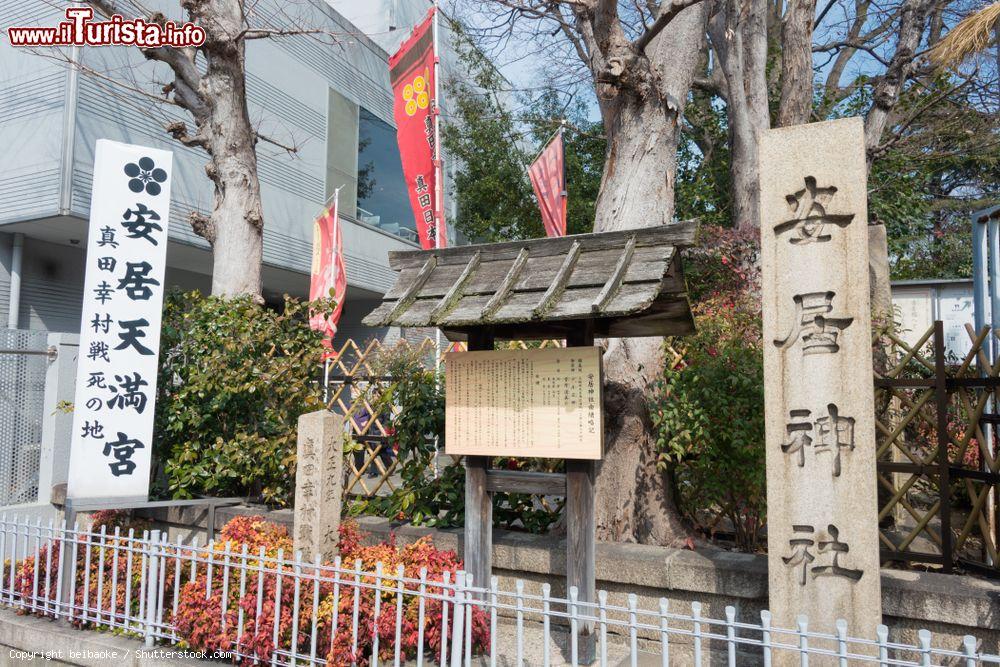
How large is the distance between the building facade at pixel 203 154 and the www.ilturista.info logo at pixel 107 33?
0.37m

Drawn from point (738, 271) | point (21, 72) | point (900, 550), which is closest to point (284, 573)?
point (900, 550)

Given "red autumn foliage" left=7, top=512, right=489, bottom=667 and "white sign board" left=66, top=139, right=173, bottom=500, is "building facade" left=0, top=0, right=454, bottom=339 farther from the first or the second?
"red autumn foliage" left=7, top=512, right=489, bottom=667

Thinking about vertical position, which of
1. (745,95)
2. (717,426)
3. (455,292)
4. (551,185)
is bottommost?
(717,426)

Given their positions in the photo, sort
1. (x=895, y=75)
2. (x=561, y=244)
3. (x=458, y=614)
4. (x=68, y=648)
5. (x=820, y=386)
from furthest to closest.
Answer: (x=895, y=75) → (x=68, y=648) → (x=561, y=244) → (x=820, y=386) → (x=458, y=614)

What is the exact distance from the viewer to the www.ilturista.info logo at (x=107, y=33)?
7355 millimetres

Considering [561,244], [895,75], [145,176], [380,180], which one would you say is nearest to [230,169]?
[145,176]

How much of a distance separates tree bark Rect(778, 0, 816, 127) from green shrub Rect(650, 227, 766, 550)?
6.11 m

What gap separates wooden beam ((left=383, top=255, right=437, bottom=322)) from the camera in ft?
14.7

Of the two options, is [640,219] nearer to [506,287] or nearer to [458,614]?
[506,287]

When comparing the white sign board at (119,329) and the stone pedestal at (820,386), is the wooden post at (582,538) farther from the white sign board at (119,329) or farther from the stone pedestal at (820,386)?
the white sign board at (119,329)

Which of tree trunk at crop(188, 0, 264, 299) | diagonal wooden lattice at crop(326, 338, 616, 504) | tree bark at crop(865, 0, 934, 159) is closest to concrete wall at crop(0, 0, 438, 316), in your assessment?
tree trunk at crop(188, 0, 264, 299)

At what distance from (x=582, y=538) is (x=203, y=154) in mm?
11316

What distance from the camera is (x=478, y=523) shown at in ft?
15.3

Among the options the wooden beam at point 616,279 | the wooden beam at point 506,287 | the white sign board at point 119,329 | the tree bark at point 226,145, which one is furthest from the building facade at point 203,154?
the wooden beam at point 616,279
